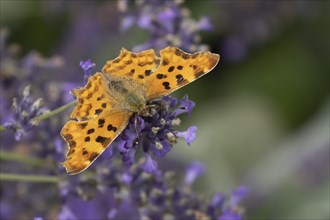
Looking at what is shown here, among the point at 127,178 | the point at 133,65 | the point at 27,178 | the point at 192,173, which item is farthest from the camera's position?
the point at 192,173

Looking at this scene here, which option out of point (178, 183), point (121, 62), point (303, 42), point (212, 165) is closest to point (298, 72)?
point (303, 42)

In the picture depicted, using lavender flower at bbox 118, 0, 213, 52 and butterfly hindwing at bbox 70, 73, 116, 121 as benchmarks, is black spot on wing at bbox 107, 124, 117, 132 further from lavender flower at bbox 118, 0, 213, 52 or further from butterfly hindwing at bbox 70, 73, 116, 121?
lavender flower at bbox 118, 0, 213, 52

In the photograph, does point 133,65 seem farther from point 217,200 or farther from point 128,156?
point 217,200

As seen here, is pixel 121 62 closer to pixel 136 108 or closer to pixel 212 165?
pixel 136 108

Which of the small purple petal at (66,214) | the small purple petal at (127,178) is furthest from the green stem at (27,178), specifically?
the small purple petal at (127,178)

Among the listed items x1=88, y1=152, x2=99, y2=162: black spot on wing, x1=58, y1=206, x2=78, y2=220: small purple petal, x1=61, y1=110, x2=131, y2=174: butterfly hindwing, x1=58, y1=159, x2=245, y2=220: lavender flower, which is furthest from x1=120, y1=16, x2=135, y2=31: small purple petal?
x1=88, y1=152, x2=99, y2=162: black spot on wing

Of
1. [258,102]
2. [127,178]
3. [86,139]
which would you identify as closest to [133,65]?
[86,139]

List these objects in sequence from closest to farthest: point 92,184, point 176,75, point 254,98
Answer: point 176,75 < point 92,184 < point 254,98
